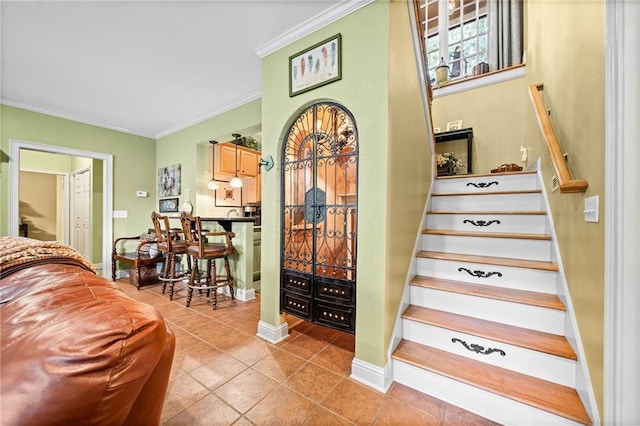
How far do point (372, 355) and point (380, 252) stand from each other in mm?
709

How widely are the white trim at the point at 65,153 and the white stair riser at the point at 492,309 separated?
16.5 feet

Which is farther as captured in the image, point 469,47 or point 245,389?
point 469,47

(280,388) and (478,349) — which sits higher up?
(478,349)

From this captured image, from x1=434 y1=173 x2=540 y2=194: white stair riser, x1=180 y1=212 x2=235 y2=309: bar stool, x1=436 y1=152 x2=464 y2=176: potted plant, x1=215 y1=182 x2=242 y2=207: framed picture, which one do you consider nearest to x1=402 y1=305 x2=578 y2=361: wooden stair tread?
x1=434 y1=173 x2=540 y2=194: white stair riser

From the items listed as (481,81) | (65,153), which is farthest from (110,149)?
(481,81)

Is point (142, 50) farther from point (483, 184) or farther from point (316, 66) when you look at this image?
point (483, 184)

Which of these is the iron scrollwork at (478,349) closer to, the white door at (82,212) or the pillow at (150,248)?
the pillow at (150,248)

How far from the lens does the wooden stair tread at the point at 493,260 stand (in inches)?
69.1

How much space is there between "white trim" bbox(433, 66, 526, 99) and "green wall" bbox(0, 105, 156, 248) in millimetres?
5484

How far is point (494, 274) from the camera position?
187 cm

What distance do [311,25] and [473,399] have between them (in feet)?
9.26

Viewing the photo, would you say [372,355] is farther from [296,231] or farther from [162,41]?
[162,41]

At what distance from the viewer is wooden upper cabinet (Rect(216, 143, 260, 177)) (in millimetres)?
4473

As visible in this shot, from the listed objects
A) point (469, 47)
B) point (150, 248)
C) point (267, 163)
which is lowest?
point (150, 248)
